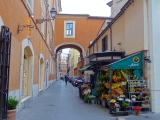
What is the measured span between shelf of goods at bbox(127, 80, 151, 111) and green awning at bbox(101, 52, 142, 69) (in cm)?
70

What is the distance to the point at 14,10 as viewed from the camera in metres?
8.25

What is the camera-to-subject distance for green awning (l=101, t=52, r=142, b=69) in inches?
365

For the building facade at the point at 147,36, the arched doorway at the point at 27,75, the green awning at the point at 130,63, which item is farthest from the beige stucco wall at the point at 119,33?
the arched doorway at the point at 27,75

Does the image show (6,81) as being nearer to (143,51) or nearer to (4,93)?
(4,93)

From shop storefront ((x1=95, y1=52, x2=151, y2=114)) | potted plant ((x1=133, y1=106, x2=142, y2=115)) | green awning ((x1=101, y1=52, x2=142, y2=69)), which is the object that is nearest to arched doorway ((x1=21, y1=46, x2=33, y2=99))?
shop storefront ((x1=95, y1=52, x2=151, y2=114))

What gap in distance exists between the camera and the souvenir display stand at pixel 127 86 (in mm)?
8852

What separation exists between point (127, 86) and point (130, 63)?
107 centimetres

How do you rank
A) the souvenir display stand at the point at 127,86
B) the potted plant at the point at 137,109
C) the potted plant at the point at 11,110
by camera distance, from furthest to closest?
1. the souvenir display stand at the point at 127,86
2. the potted plant at the point at 137,109
3. the potted plant at the point at 11,110

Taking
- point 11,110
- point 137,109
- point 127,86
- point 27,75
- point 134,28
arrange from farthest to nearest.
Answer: point 27,75 < point 134,28 < point 127,86 < point 137,109 < point 11,110

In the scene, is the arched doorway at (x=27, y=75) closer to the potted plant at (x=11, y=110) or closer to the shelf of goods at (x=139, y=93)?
the potted plant at (x=11, y=110)

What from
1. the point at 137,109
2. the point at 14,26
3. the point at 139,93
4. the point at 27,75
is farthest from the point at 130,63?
the point at 27,75

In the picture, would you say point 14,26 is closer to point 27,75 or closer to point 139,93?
point 27,75

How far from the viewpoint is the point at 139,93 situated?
9.20 meters

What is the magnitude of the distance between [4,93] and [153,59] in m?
6.09
